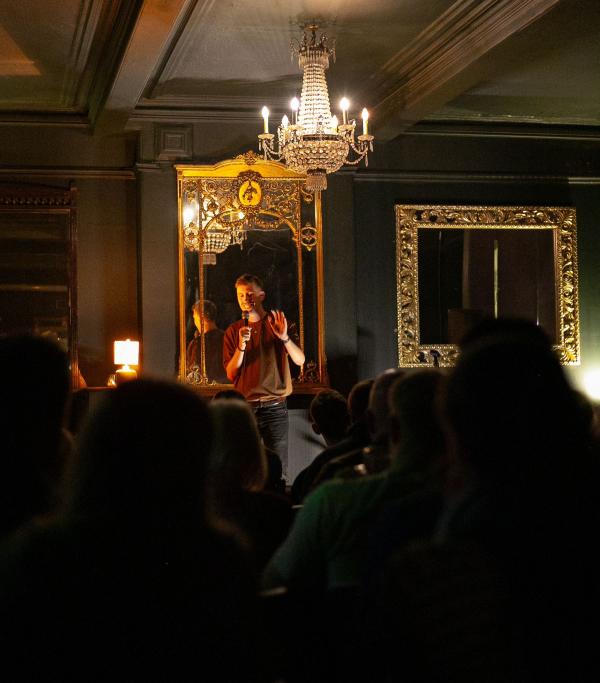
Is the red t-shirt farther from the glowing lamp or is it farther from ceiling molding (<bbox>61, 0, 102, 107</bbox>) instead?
the glowing lamp

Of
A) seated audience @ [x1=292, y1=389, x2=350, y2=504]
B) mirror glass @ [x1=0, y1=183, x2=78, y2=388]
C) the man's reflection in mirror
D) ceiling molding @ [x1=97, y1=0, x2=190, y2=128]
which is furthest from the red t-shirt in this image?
seated audience @ [x1=292, y1=389, x2=350, y2=504]

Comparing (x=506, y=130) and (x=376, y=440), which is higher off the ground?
(x=506, y=130)

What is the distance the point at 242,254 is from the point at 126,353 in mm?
1202

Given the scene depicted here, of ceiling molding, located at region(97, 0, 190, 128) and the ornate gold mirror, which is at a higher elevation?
ceiling molding, located at region(97, 0, 190, 128)

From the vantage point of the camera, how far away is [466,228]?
8359 mm

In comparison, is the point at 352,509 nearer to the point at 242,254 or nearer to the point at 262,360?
the point at 262,360

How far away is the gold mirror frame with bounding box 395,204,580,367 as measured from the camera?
8203mm

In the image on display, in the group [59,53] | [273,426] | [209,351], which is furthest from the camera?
[209,351]

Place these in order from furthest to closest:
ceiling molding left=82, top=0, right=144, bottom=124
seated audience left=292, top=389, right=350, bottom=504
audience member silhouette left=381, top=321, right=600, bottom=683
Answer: ceiling molding left=82, top=0, right=144, bottom=124 → seated audience left=292, top=389, right=350, bottom=504 → audience member silhouette left=381, top=321, right=600, bottom=683

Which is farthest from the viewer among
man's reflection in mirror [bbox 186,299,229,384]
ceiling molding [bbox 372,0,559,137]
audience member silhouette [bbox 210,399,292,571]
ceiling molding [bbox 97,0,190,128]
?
man's reflection in mirror [bbox 186,299,229,384]

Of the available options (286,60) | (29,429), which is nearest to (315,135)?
(286,60)

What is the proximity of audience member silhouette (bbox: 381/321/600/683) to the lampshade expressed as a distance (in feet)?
19.8

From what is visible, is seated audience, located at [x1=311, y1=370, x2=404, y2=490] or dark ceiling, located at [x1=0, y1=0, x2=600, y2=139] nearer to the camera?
seated audience, located at [x1=311, y1=370, x2=404, y2=490]

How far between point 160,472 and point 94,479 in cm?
9
